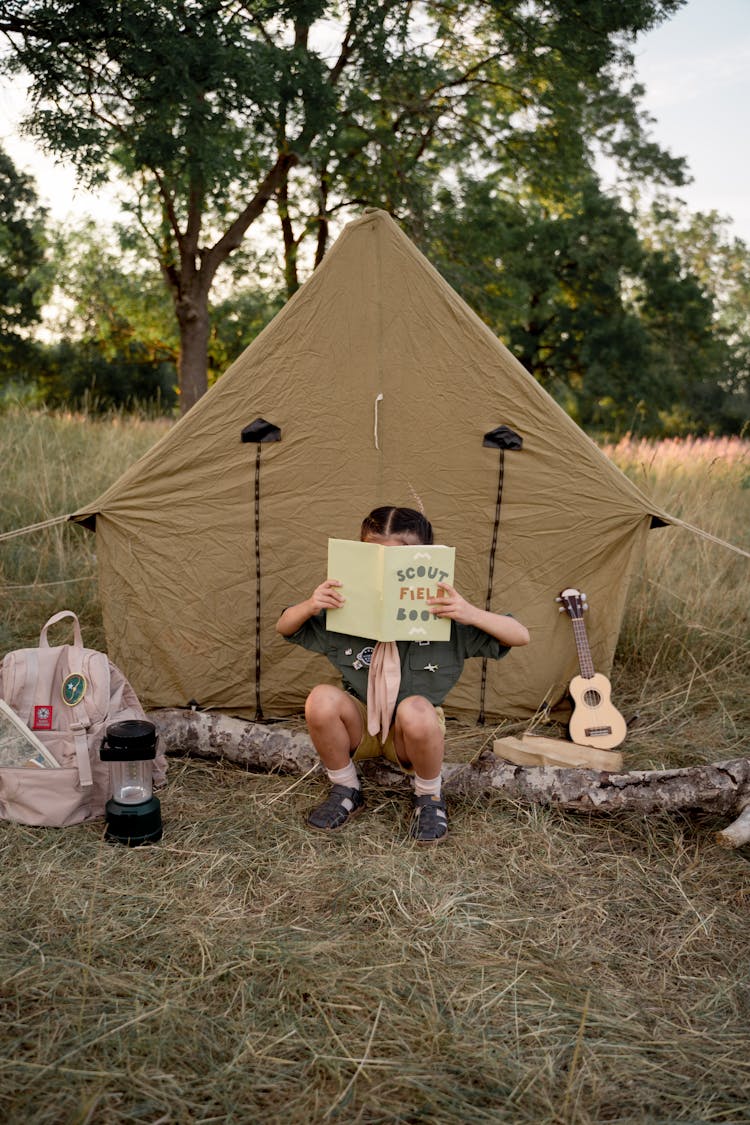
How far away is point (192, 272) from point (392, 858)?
24.6 feet

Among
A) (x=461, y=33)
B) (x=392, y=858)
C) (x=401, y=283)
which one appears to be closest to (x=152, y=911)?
(x=392, y=858)

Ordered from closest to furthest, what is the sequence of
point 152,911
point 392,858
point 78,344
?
1. point 152,911
2. point 392,858
3. point 78,344

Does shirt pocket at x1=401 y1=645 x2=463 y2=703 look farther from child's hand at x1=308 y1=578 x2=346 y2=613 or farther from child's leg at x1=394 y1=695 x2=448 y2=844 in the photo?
child's hand at x1=308 y1=578 x2=346 y2=613

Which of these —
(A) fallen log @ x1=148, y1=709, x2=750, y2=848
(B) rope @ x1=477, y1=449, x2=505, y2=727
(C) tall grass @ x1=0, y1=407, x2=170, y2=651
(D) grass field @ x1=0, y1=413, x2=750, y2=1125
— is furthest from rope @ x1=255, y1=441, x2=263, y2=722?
(C) tall grass @ x1=0, y1=407, x2=170, y2=651

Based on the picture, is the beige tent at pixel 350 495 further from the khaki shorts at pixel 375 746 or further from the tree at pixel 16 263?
the tree at pixel 16 263

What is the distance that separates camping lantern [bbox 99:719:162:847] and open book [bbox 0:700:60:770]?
0.65 ft

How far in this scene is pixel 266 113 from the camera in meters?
5.11

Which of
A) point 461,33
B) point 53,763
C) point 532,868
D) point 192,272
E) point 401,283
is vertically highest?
point 461,33

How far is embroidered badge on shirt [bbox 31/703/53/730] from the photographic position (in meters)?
2.57

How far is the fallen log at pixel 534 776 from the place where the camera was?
99.9 inches

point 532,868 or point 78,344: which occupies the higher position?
point 78,344

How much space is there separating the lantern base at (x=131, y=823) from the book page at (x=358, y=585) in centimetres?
76

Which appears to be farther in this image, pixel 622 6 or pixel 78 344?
pixel 78 344

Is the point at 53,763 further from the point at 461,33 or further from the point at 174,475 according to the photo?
the point at 461,33
